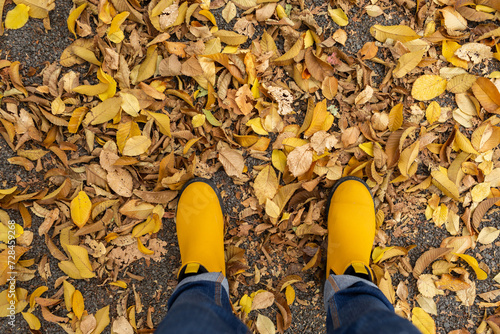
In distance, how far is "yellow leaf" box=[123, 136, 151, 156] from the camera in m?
1.22

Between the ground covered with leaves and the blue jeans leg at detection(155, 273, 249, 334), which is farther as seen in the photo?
the ground covered with leaves

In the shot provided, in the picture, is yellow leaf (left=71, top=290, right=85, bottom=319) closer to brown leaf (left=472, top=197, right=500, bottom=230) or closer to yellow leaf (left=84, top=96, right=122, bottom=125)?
yellow leaf (left=84, top=96, right=122, bottom=125)

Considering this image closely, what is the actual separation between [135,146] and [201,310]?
707 millimetres

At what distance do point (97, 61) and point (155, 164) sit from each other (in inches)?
19.0

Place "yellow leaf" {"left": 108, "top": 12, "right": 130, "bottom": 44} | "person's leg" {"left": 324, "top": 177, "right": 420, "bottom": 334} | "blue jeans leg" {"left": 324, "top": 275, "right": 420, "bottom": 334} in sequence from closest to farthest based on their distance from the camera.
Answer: "blue jeans leg" {"left": 324, "top": 275, "right": 420, "bottom": 334}, "person's leg" {"left": 324, "top": 177, "right": 420, "bottom": 334}, "yellow leaf" {"left": 108, "top": 12, "right": 130, "bottom": 44}

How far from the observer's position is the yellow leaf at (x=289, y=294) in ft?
4.26

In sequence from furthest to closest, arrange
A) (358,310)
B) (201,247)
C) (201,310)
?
(201,247) → (358,310) → (201,310)

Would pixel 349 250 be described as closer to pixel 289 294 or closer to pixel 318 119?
pixel 289 294

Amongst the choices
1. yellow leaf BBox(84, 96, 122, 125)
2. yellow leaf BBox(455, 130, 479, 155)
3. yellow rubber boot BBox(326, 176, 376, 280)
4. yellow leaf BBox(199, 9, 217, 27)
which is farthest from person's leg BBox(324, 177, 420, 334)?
yellow leaf BBox(84, 96, 122, 125)

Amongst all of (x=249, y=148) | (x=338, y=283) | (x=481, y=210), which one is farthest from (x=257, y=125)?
(x=481, y=210)

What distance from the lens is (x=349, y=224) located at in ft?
4.15

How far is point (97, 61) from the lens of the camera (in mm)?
1236

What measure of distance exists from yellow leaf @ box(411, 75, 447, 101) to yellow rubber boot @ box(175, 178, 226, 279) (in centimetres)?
96


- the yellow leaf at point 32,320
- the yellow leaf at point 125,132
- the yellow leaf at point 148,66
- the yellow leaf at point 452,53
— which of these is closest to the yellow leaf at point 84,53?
the yellow leaf at point 148,66
